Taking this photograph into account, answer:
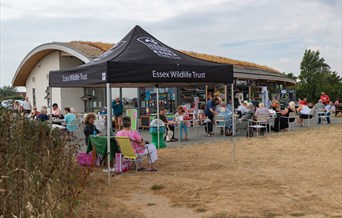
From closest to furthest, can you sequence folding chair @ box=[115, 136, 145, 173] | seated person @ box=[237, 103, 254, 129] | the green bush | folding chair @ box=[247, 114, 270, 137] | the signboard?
the green bush → folding chair @ box=[115, 136, 145, 173] → the signboard → folding chair @ box=[247, 114, 270, 137] → seated person @ box=[237, 103, 254, 129]

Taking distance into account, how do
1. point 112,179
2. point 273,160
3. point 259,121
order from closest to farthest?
point 112,179 → point 273,160 → point 259,121

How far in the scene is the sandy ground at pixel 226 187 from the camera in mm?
5586

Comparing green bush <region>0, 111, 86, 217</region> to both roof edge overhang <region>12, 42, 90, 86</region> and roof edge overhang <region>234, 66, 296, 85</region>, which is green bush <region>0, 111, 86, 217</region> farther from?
roof edge overhang <region>234, 66, 296, 85</region>

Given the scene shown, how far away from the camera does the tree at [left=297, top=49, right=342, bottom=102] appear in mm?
48634

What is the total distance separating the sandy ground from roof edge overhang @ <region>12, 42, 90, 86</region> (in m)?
12.9

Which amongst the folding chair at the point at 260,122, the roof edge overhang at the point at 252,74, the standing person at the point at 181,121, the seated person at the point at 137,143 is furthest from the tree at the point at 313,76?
the seated person at the point at 137,143

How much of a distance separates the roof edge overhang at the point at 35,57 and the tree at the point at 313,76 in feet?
103

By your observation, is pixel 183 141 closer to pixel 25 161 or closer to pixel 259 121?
pixel 259 121

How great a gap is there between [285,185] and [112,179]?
10.0 ft

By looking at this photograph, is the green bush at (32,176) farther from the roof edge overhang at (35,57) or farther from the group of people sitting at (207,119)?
the roof edge overhang at (35,57)

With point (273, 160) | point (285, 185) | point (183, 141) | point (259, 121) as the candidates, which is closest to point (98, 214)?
point (285, 185)

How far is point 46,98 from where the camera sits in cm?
2545

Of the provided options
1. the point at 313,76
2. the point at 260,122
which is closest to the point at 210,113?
the point at 260,122

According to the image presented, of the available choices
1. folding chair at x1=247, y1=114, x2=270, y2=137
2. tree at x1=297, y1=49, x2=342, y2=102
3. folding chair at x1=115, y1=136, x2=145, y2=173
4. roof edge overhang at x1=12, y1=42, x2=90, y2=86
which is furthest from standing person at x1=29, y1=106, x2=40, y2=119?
tree at x1=297, y1=49, x2=342, y2=102
